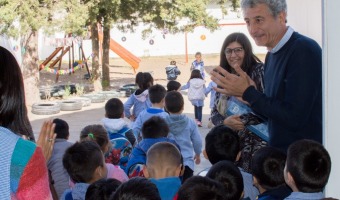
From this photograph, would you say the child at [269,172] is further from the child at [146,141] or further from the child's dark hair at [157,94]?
the child's dark hair at [157,94]

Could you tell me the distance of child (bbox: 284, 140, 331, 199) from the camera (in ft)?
8.27

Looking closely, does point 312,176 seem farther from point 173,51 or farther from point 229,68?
point 173,51

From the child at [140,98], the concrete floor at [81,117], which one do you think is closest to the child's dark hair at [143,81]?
the child at [140,98]

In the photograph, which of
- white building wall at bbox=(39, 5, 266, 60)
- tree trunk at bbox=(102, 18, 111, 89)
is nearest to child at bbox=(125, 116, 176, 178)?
tree trunk at bbox=(102, 18, 111, 89)

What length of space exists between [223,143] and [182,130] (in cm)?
203

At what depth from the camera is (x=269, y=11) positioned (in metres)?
2.76

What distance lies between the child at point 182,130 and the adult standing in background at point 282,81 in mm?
2592

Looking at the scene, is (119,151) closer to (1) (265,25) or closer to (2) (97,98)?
(1) (265,25)

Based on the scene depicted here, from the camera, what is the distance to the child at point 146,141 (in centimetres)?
443

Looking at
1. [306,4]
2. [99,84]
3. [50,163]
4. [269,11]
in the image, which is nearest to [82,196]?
[50,163]

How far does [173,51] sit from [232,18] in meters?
4.68

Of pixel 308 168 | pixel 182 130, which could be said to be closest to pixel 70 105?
pixel 182 130

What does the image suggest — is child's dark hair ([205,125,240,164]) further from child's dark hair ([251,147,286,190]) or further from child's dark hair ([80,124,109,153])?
child's dark hair ([80,124,109,153])

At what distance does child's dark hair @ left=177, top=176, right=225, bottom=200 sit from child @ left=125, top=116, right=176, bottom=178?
67.6 inches
